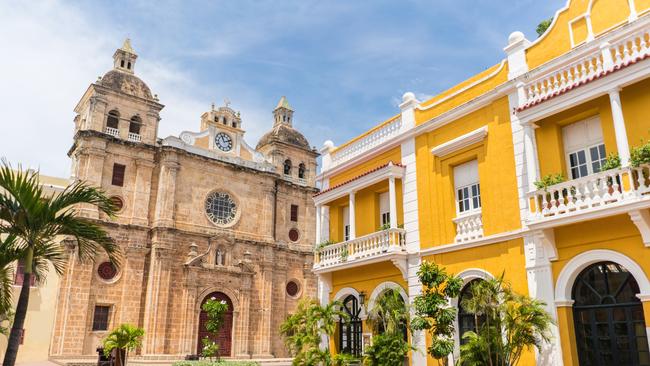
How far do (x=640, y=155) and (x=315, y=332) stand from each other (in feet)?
32.0

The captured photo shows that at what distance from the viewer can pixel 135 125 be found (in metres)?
28.5

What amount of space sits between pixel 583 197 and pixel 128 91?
25.4 meters

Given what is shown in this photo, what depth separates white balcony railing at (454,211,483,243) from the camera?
39.2 ft

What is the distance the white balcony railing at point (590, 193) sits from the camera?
863cm

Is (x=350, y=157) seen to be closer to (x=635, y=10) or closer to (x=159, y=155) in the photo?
(x=635, y=10)

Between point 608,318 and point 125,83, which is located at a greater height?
point 125,83

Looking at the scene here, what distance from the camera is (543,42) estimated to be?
37.8 ft

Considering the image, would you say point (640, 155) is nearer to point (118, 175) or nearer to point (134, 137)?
point (118, 175)

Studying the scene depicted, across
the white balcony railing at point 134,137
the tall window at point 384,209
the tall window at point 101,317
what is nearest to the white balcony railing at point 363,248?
the tall window at point 384,209

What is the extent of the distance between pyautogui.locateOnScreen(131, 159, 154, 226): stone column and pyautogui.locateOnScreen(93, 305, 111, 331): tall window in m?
4.45

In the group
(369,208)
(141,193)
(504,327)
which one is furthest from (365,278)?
(141,193)

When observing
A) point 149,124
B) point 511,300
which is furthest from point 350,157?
point 149,124

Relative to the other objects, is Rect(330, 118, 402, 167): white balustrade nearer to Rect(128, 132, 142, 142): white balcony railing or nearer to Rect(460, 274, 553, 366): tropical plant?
Rect(460, 274, 553, 366): tropical plant

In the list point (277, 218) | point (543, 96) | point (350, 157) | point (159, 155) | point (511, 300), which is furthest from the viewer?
point (277, 218)
